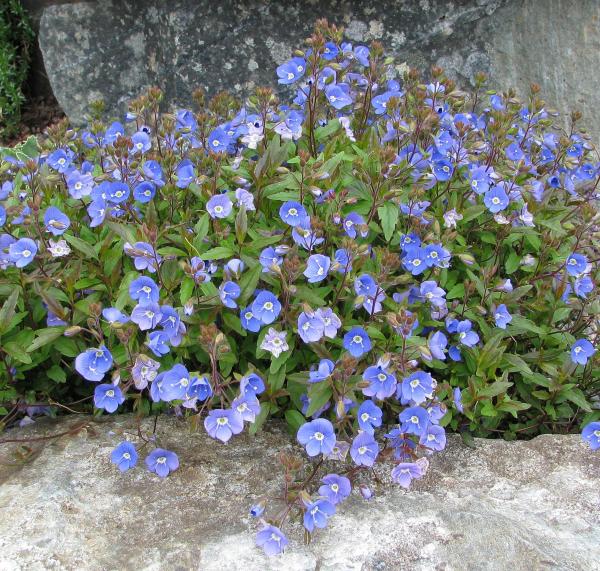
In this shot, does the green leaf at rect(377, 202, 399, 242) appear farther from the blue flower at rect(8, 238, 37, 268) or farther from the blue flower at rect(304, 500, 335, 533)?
the blue flower at rect(8, 238, 37, 268)

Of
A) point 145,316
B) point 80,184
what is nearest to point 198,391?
point 145,316

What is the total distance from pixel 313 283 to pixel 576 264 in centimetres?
115

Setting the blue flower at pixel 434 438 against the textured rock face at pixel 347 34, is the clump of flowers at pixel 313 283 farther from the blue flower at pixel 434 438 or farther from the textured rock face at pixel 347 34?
the textured rock face at pixel 347 34

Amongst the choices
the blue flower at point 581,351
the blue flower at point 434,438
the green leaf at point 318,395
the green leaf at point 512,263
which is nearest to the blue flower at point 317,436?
the green leaf at point 318,395

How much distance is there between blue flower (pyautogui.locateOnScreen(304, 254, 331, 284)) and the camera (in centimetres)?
275

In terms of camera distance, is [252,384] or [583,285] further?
[583,285]

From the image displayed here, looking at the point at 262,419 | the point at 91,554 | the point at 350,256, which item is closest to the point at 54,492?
the point at 91,554

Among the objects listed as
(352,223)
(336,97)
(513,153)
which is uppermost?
(336,97)

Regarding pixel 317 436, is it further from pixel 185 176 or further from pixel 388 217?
pixel 185 176

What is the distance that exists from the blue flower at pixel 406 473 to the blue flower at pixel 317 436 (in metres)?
0.27

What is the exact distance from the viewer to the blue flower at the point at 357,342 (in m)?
2.72

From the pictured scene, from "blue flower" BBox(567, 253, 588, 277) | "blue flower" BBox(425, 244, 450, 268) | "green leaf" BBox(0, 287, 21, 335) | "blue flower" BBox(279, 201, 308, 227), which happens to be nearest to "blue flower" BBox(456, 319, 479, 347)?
"blue flower" BBox(425, 244, 450, 268)

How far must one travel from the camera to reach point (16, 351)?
2871mm

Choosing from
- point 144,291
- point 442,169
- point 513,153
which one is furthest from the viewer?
point 513,153
